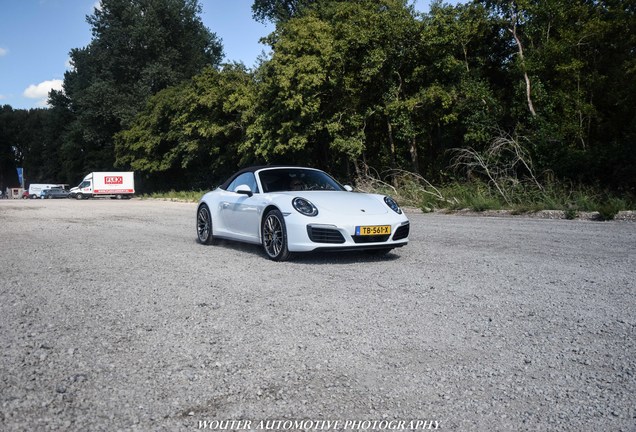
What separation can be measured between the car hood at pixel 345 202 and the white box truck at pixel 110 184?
4878 cm

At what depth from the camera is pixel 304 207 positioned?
21.8ft

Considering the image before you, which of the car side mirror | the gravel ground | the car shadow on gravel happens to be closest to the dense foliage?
the car shadow on gravel

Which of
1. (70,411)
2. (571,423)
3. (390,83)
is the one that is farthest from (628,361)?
(390,83)

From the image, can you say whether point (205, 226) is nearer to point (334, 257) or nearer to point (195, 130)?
point (334, 257)

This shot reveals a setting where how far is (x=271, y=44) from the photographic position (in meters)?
29.7

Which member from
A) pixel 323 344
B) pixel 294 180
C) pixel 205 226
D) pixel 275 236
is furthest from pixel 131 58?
pixel 323 344

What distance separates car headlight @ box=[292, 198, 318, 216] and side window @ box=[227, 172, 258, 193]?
1.20m

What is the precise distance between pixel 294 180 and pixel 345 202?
1.33 metres

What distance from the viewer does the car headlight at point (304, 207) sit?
652cm

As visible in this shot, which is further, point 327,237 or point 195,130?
point 195,130

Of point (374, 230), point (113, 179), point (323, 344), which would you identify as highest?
point (113, 179)

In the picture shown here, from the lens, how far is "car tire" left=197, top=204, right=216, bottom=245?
8.68 m

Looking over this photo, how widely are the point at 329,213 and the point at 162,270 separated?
211cm

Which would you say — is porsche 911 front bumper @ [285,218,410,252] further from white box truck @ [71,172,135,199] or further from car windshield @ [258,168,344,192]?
white box truck @ [71,172,135,199]
